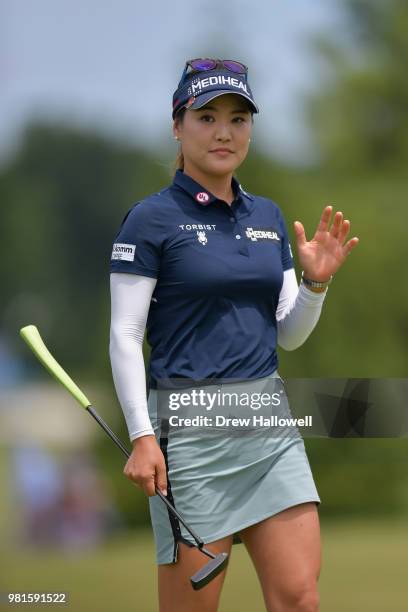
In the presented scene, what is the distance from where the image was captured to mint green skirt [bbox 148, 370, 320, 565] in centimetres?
388

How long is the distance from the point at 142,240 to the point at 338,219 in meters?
0.67

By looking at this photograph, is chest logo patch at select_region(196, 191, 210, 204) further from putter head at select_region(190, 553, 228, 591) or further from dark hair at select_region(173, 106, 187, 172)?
putter head at select_region(190, 553, 228, 591)

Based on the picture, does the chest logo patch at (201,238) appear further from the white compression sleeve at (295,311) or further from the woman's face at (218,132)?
the white compression sleeve at (295,311)

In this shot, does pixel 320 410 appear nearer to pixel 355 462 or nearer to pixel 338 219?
pixel 338 219

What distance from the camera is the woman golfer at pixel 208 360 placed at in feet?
12.6

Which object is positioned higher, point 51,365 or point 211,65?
point 211,65

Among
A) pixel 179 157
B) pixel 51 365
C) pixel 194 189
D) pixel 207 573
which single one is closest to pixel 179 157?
pixel 179 157

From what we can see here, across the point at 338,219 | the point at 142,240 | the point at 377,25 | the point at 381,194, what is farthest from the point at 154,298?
the point at 377,25

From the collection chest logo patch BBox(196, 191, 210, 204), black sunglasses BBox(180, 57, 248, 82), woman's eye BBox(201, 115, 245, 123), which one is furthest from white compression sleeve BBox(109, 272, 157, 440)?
black sunglasses BBox(180, 57, 248, 82)

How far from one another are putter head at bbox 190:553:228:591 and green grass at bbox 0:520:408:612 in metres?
2.28

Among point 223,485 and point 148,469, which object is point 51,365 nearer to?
point 148,469

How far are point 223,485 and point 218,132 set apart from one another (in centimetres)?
108

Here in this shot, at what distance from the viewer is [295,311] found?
4.16 metres

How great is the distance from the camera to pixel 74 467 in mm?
18625
